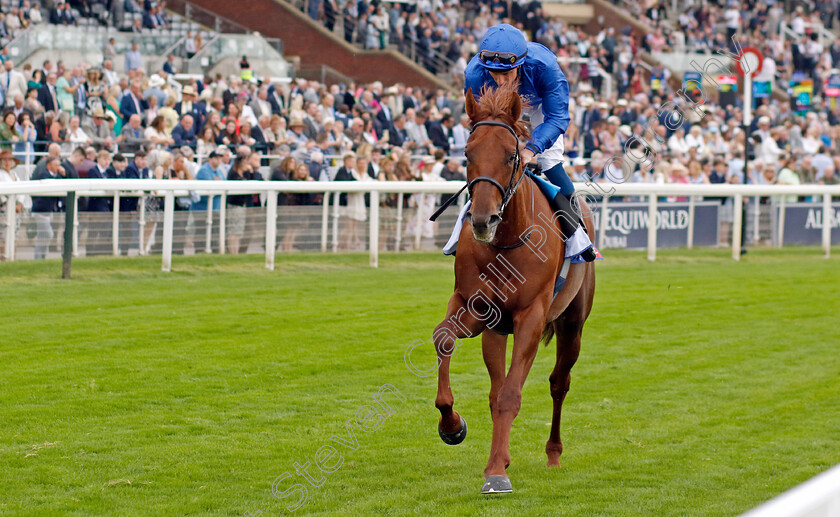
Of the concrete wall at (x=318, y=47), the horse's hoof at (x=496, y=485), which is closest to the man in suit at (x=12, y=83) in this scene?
the concrete wall at (x=318, y=47)

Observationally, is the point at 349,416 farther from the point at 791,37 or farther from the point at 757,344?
the point at 791,37

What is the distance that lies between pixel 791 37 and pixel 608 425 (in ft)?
104

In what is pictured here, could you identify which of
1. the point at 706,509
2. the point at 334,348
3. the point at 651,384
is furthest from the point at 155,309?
the point at 706,509

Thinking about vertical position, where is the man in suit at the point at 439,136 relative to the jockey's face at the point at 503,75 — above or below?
above

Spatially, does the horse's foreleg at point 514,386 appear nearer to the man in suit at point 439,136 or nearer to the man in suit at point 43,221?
the man in suit at point 43,221

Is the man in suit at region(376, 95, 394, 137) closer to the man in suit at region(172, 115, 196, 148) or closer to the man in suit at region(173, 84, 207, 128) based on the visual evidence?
the man in suit at region(173, 84, 207, 128)

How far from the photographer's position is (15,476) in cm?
492

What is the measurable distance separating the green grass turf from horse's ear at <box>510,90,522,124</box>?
1.67 m

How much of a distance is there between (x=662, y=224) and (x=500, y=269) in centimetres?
1144

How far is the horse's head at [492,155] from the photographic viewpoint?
4.61 m

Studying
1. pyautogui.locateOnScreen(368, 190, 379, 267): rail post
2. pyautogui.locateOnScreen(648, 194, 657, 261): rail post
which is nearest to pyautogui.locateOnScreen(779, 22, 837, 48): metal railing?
pyautogui.locateOnScreen(648, 194, 657, 261): rail post

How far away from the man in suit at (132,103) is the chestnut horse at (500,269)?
10.7 m

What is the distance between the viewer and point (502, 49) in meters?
5.21

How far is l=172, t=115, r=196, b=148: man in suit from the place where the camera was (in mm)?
14609
